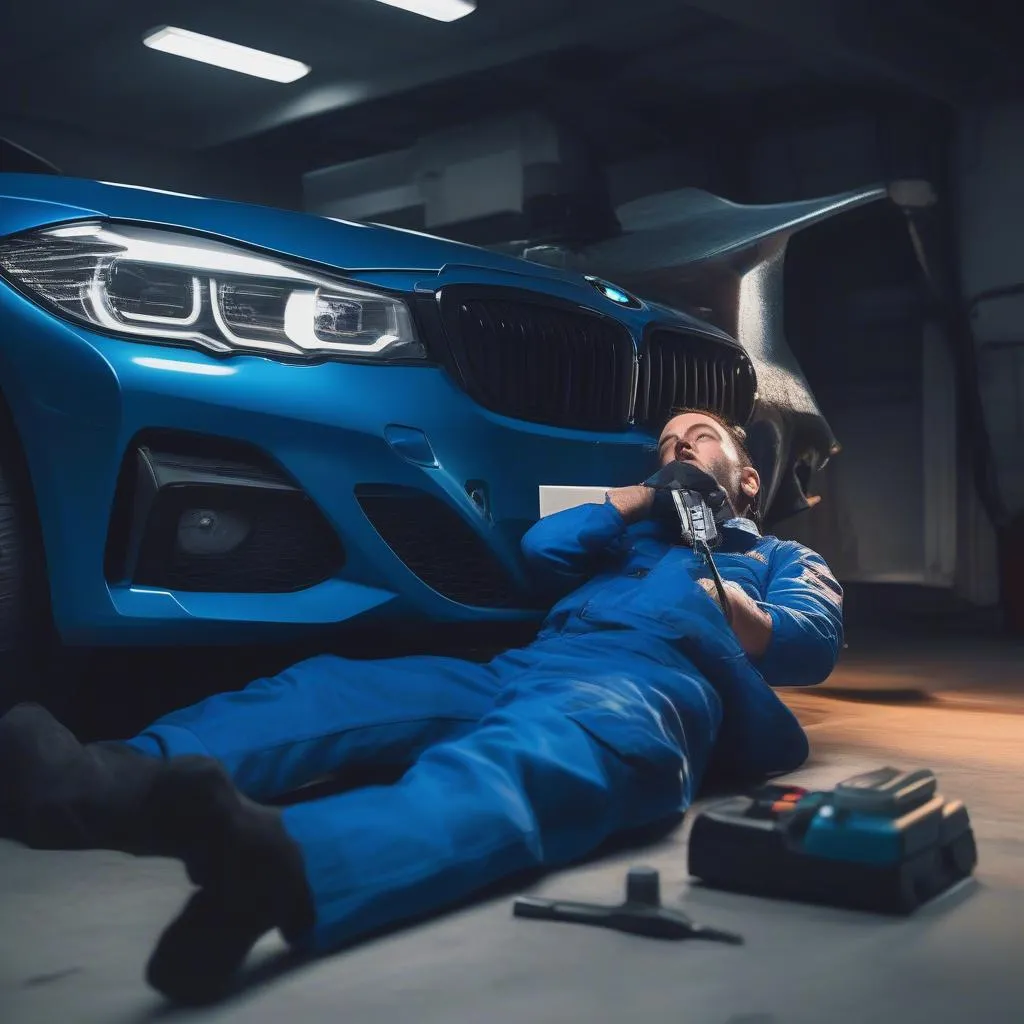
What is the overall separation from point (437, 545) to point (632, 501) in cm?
39

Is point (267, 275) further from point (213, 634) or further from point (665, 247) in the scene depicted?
point (665, 247)

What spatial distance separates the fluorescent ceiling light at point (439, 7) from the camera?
582 cm

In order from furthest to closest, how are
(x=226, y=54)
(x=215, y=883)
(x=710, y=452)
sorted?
1. (x=226, y=54)
2. (x=710, y=452)
3. (x=215, y=883)

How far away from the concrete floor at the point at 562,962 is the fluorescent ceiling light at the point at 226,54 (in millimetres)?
5512

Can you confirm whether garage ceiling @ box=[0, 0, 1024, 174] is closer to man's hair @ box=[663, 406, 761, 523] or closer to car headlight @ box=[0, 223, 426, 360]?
man's hair @ box=[663, 406, 761, 523]

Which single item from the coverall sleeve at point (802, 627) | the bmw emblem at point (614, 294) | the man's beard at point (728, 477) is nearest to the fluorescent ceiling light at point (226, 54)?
the bmw emblem at point (614, 294)

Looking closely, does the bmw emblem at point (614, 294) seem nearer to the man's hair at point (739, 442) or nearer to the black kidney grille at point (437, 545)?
the man's hair at point (739, 442)

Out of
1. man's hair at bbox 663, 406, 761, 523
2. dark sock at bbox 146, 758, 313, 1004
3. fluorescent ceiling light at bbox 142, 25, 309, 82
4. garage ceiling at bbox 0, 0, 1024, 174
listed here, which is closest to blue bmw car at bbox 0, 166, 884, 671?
man's hair at bbox 663, 406, 761, 523

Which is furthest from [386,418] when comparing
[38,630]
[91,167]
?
[91,167]

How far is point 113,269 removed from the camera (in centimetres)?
191

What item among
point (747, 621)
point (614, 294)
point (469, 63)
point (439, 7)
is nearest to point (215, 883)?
point (747, 621)

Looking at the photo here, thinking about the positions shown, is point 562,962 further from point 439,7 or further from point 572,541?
point 439,7

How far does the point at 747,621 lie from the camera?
6.40ft

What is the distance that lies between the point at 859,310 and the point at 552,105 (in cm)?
192
